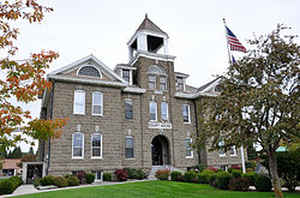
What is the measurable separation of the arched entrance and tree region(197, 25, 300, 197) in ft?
53.8

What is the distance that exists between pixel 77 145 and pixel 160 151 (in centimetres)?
1051

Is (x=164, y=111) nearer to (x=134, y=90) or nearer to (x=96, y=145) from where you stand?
(x=134, y=90)

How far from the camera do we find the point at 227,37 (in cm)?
2053

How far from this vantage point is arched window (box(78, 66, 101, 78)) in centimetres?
2519

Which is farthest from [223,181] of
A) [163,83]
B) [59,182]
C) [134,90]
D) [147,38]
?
[147,38]

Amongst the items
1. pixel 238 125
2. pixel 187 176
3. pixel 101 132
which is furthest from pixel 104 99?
pixel 238 125

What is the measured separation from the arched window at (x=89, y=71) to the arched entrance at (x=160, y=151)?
9.91m

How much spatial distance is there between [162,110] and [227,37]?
11619mm

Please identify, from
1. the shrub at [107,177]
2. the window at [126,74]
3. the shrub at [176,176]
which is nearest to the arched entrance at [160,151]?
the shrub at [176,176]

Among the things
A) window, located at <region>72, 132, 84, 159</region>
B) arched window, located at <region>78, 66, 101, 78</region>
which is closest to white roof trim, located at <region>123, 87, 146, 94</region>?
arched window, located at <region>78, 66, 101, 78</region>

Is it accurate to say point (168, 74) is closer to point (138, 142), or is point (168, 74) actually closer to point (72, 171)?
point (138, 142)

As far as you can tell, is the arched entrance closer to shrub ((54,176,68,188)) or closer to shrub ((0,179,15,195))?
shrub ((54,176,68,188))

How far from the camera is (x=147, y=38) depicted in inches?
1293

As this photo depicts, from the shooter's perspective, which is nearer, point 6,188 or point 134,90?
point 6,188
